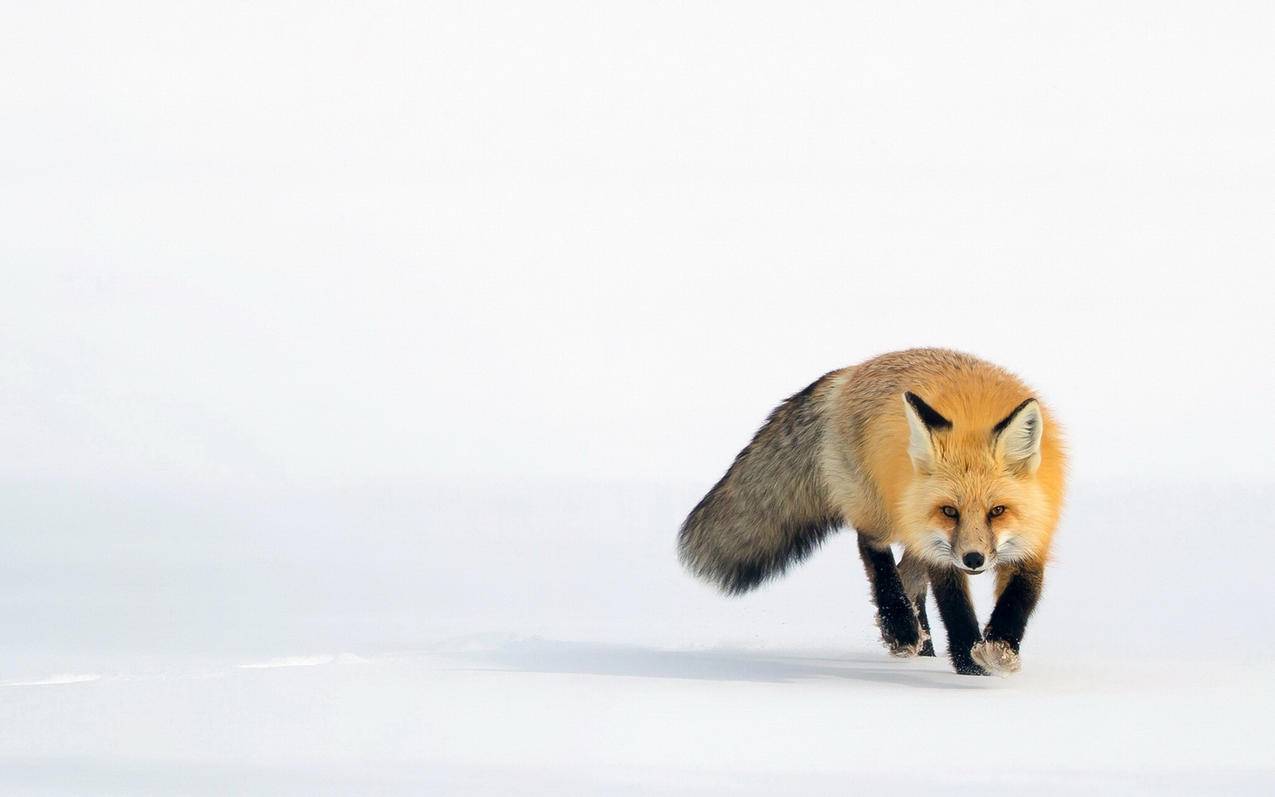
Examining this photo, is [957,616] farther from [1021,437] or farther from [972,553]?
[1021,437]

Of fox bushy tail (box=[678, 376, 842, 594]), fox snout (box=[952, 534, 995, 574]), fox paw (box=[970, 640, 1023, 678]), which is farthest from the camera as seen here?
fox bushy tail (box=[678, 376, 842, 594])

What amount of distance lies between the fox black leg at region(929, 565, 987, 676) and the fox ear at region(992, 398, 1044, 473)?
70 centimetres

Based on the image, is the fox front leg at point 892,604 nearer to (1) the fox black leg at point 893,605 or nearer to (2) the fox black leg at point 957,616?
(1) the fox black leg at point 893,605

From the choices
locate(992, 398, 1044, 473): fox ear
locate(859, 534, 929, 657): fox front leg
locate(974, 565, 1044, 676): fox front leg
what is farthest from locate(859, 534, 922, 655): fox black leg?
locate(992, 398, 1044, 473): fox ear

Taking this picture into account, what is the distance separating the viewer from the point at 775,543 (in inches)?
391

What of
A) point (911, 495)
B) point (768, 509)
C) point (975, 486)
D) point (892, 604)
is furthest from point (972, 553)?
point (768, 509)

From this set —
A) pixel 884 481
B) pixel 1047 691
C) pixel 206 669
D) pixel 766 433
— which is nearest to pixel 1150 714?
pixel 1047 691

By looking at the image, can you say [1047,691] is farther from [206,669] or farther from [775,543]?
[206,669]

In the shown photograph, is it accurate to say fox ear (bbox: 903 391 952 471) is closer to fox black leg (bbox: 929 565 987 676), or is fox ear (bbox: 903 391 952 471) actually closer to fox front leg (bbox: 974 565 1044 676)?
fox black leg (bbox: 929 565 987 676)

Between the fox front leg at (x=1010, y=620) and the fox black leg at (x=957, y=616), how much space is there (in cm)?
10

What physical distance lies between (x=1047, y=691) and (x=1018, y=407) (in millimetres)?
1373

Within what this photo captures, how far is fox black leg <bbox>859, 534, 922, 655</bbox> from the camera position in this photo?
9.55 metres

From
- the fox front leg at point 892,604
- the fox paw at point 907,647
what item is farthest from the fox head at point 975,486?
the fox paw at point 907,647

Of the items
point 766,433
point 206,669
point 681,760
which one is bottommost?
point 681,760
